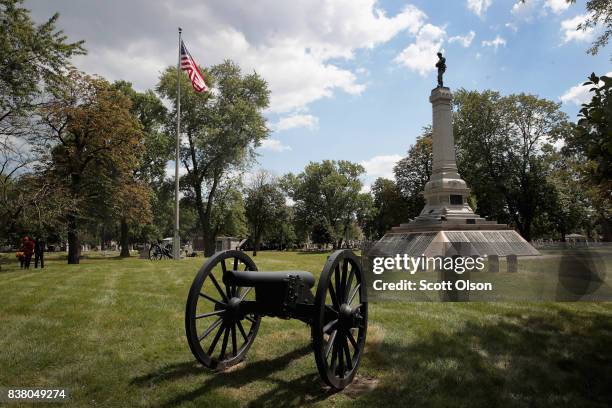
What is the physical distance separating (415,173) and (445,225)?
107 feet

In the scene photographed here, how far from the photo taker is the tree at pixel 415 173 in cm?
5250

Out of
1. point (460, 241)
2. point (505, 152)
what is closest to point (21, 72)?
point (460, 241)

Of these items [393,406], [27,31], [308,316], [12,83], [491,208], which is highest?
[27,31]

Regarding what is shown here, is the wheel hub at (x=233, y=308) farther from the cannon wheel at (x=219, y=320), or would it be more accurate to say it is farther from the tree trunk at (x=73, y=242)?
the tree trunk at (x=73, y=242)

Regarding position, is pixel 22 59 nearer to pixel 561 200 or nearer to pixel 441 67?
pixel 441 67

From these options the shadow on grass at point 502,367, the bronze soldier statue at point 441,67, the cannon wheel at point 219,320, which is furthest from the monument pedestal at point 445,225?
the cannon wheel at point 219,320

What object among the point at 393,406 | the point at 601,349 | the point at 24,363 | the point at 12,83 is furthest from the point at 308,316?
the point at 12,83

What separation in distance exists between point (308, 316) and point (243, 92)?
35421 mm

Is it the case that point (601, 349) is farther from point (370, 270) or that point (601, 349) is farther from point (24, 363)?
point (24, 363)

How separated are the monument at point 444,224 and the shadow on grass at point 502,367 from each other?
1242cm

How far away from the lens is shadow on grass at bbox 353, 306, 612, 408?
15.3 ft

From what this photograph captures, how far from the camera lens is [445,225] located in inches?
901

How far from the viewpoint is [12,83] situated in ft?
53.1

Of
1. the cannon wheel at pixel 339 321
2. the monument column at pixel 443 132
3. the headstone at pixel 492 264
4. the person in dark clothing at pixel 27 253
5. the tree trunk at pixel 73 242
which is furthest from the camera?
the monument column at pixel 443 132
